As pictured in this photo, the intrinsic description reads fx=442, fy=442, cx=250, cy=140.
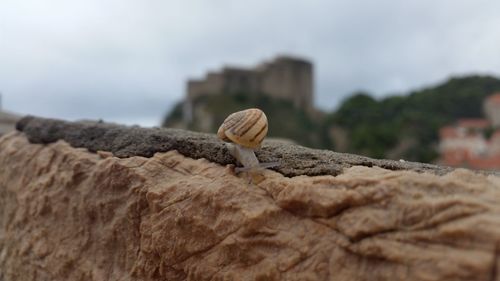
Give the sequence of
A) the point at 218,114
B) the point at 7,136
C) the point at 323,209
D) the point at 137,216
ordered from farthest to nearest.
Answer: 1. the point at 218,114
2. the point at 7,136
3. the point at 137,216
4. the point at 323,209

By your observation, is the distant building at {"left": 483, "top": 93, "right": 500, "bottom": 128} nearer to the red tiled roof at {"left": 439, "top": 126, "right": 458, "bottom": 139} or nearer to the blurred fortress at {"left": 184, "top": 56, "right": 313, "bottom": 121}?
the red tiled roof at {"left": 439, "top": 126, "right": 458, "bottom": 139}

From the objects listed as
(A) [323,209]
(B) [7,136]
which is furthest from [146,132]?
(B) [7,136]

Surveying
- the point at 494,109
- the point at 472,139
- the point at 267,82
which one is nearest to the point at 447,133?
the point at 472,139

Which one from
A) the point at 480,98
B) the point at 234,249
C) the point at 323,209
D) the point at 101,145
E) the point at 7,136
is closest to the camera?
the point at 323,209

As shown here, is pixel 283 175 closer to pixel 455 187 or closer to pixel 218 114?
pixel 455 187

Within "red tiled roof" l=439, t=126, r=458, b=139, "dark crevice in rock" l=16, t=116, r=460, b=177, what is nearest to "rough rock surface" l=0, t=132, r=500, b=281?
"dark crevice in rock" l=16, t=116, r=460, b=177

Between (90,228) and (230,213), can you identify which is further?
(90,228)
